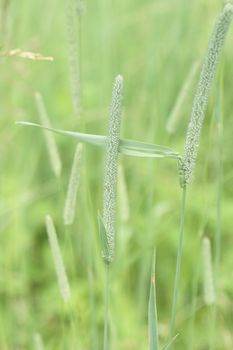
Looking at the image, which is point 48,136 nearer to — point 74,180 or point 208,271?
point 74,180

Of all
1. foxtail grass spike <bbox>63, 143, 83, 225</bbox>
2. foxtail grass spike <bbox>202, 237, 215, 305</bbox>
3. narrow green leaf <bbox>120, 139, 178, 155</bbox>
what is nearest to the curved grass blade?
narrow green leaf <bbox>120, 139, 178, 155</bbox>

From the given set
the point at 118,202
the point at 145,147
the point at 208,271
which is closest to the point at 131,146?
the point at 145,147

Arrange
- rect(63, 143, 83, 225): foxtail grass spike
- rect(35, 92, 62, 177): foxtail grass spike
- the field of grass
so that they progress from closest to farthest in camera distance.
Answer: rect(63, 143, 83, 225): foxtail grass spike → rect(35, 92, 62, 177): foxtail grass spike → the field of grass

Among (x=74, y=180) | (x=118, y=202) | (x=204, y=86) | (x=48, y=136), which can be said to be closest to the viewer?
(x=204, y=86)

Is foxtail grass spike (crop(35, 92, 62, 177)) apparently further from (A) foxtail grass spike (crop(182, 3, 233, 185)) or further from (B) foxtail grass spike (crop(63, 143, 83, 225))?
(A) foxtail grass spike (crop(182, 3, 233, 185))

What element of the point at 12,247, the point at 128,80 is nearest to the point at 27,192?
the point at 12,247

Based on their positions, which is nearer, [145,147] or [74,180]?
[145,147]
